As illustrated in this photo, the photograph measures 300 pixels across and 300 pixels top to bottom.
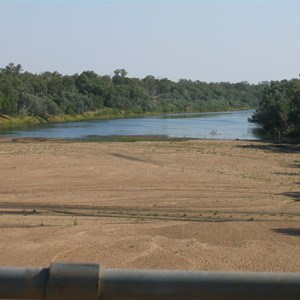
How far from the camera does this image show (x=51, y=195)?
24141mm

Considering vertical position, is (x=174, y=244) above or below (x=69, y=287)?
below

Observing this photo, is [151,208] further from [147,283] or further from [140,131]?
[140,131]

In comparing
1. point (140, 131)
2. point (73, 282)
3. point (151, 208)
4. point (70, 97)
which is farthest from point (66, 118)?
point (73, 282)

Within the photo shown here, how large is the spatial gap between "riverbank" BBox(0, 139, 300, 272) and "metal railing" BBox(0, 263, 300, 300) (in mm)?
7573

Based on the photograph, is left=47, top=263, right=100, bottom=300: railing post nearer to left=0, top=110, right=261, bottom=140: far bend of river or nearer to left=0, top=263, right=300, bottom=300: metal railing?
left=0, top=263, right=300, bottom=300: metal railing

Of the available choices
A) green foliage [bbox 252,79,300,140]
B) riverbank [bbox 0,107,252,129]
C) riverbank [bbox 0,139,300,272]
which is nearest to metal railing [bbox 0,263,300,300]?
riverbank [bbox 0,139,300,272]

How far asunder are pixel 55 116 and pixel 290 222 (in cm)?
10187

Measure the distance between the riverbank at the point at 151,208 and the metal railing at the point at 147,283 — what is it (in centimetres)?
757

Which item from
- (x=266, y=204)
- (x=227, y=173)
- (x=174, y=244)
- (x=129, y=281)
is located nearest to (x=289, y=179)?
(x=227, y=173)

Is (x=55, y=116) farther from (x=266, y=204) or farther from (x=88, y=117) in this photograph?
(x=266, y=204)

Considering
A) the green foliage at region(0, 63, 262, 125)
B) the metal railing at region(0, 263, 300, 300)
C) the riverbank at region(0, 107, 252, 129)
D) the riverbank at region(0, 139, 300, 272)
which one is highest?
the green foliage at region(0, 63, 262, 125)

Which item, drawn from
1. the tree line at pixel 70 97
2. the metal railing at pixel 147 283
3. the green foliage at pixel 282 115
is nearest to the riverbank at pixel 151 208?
the metal railing at pixel 147 283

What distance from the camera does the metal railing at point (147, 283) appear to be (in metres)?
2.28

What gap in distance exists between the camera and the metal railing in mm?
2275
